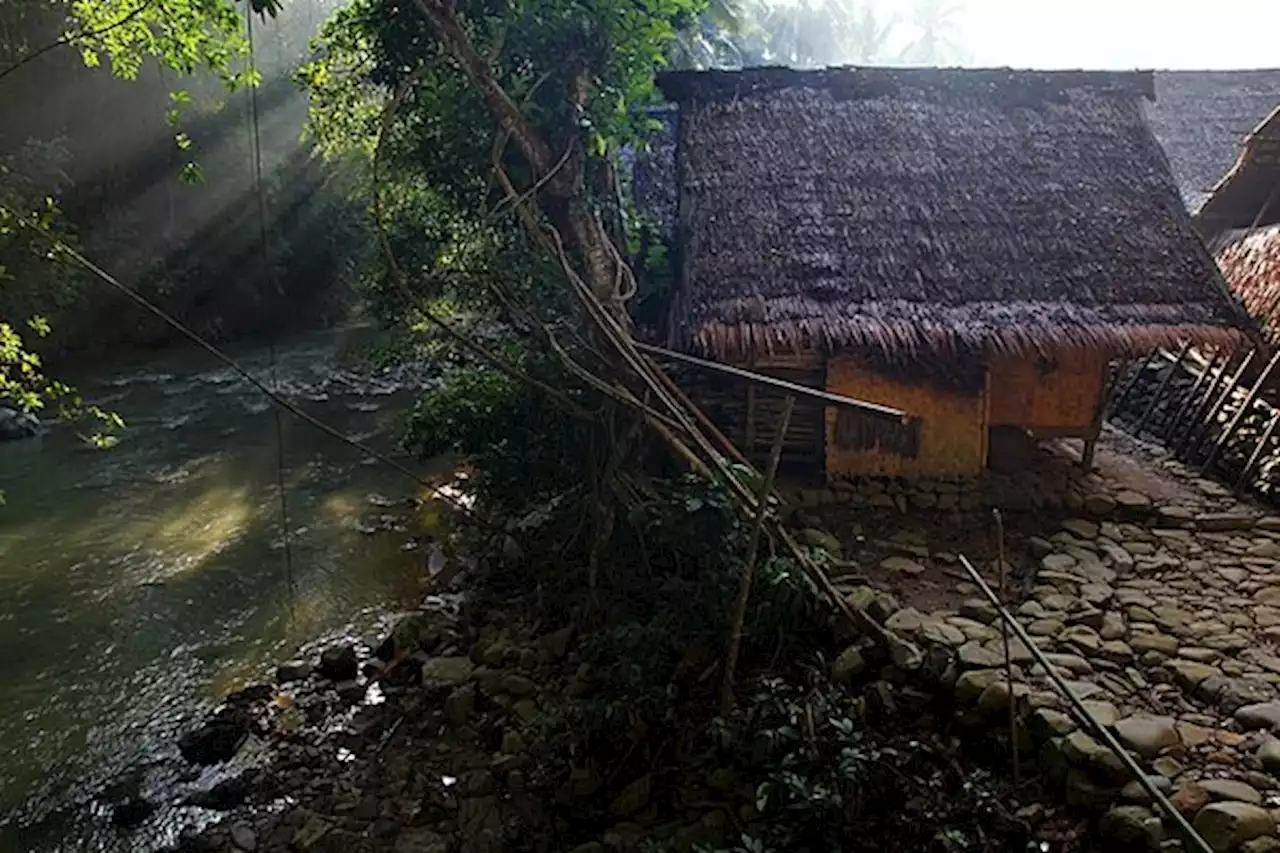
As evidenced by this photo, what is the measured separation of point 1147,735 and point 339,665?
454 cm

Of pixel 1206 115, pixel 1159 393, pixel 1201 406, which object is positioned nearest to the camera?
pixel 1201 406

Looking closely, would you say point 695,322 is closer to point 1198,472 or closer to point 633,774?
point 633,774

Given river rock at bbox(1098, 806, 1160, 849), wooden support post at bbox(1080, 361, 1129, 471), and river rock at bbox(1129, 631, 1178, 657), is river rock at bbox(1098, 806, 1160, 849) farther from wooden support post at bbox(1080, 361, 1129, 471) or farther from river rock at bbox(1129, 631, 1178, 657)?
wooden support post at bbox(1080, 361, 1129, 471)

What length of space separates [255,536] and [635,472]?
4.17 metres

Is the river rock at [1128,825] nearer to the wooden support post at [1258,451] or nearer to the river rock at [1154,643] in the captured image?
the river rock at [1154,643]

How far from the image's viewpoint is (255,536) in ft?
26.3

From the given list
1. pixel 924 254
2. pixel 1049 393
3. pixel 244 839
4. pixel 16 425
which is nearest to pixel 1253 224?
pixel 1049 393

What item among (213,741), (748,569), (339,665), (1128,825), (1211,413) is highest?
(1211,413)

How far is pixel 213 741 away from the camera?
5191 mm

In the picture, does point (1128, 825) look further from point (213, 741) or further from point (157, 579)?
point (157, 579)

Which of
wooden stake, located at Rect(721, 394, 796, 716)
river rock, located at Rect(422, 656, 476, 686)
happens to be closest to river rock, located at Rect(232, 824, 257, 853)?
river rock, located at Rect(422, 656, 476, 686)

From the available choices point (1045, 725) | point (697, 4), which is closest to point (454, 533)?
point (697, 4)

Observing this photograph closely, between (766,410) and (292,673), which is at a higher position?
(766,410)

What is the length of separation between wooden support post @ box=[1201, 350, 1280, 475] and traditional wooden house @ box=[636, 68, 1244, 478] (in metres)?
0.89
